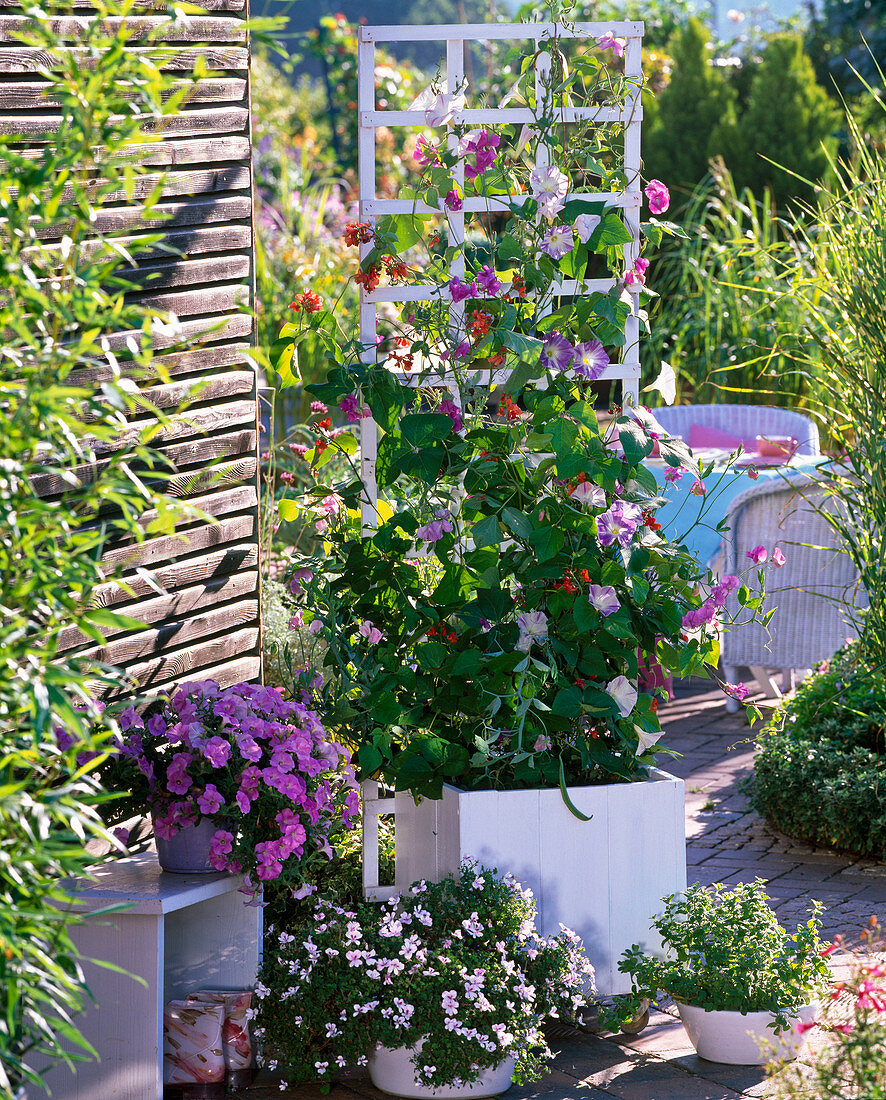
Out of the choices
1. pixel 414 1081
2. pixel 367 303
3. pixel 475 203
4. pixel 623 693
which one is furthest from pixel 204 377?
pixel 414 1081

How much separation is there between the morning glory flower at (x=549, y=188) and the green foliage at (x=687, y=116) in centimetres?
930

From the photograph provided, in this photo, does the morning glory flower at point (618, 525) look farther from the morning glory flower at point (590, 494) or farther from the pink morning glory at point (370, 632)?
the pink morning glory at point (370, 632)

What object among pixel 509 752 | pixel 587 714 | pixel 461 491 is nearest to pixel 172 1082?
pixel 509 752

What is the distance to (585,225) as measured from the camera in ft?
9.50

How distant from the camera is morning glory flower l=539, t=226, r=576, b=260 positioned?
2824mm

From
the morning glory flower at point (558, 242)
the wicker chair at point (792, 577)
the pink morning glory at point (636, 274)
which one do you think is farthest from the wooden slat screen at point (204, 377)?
the wicker chair at point (792, 577)

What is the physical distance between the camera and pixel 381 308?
7930 mm

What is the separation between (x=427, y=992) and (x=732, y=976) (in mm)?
597

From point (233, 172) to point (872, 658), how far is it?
2.22m

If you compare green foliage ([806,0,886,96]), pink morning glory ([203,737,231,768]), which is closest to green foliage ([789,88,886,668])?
pink morning glory ([203,737,231,768])

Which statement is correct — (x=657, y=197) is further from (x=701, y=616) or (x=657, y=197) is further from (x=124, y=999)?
(x=124, y=999)

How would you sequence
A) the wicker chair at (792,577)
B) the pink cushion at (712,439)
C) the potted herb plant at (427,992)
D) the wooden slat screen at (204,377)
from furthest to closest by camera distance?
the pink cushion at (712,439) → the wicker chair at (792,577) → the wooden slat screen at (204,377) → the potted herb plant at (427,992)

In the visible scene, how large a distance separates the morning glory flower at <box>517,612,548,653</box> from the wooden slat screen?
0.71 m

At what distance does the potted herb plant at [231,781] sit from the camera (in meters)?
2.58
